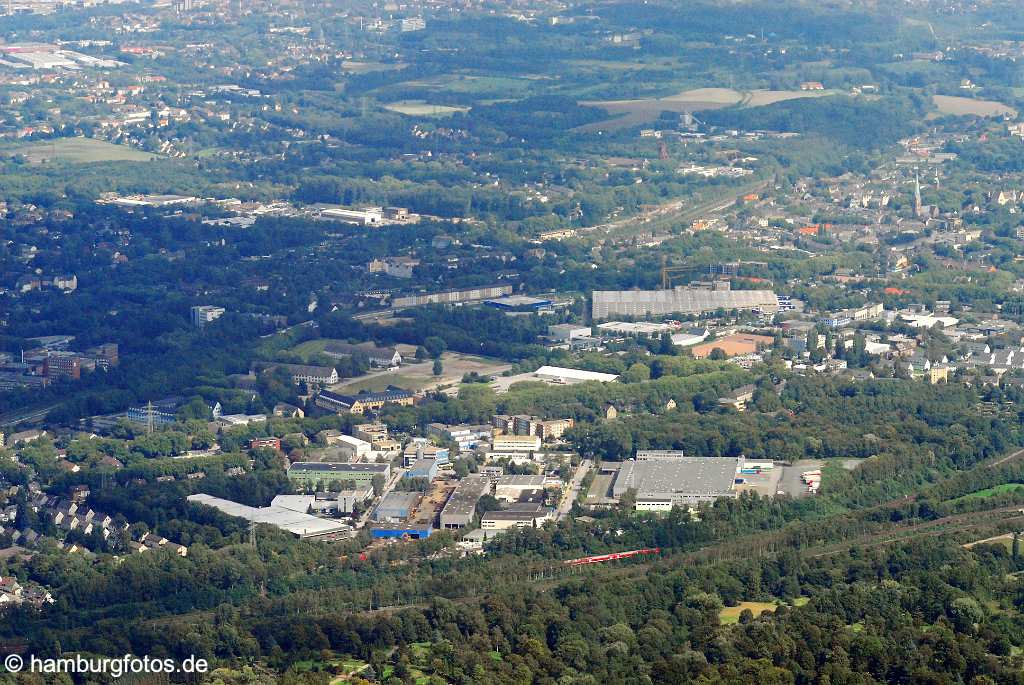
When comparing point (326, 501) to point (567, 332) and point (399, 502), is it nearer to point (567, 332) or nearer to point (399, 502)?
point (399, 502)

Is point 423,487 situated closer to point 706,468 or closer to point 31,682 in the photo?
point 706,468

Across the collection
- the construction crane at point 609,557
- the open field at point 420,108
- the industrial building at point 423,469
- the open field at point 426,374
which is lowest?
the open field at point 420,108

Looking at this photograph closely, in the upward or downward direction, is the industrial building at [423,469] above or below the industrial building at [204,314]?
above

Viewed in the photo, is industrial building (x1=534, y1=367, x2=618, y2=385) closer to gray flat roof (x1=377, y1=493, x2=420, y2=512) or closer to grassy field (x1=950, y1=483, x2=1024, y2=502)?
gray flat roof (x1=377, y1=493, x2=420, y2=512)

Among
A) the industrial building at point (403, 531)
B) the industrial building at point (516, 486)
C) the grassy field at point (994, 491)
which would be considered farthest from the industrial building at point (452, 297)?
the grassy field at point (994, 491)

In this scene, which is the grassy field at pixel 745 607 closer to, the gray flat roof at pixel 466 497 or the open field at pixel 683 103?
the gray flat roof at pixel 466 497

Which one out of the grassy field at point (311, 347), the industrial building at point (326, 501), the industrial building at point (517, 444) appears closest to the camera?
the industrial building at point (326, 501)

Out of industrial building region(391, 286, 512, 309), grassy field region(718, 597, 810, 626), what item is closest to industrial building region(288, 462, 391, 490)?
grassy field region(718, 597, 810, 626)

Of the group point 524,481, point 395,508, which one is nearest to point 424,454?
point 524,481

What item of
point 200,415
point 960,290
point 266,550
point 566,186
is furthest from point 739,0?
point 266,550
